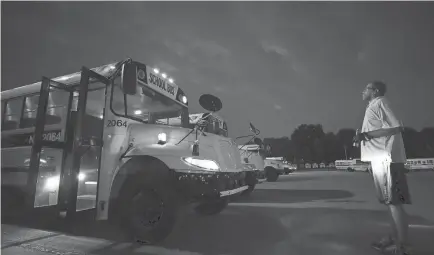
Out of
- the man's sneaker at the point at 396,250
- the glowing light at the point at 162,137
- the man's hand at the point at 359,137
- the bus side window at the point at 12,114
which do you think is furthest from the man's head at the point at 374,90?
the bus side window at the point at 12,114

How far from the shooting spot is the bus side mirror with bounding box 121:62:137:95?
3.55m

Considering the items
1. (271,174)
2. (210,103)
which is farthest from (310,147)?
(210,103)

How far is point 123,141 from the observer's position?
12.7ft

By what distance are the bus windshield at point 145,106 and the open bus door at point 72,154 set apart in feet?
0.82

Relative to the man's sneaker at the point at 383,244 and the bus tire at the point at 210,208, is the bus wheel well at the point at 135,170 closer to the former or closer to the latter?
the bus tire at the point at 210,208

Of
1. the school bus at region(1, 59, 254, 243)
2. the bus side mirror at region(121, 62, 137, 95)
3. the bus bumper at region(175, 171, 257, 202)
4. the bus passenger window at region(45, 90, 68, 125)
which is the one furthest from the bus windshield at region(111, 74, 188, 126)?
the bus bumper at region(175, 171, 257, 202)

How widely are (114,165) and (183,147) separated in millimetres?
1124

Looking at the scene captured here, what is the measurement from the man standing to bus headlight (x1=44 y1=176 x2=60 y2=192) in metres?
4.79

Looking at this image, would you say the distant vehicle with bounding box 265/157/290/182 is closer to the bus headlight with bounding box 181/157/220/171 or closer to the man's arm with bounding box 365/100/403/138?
the bus headlight with bounding box 181/157/220/171

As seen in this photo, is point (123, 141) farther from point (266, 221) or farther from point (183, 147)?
point (266, 221)

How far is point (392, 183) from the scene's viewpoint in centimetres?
282

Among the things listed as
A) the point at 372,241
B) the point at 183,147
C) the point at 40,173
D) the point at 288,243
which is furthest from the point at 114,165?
the point at 372,241

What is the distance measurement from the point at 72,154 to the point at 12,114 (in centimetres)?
280

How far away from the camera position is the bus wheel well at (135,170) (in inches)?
135
